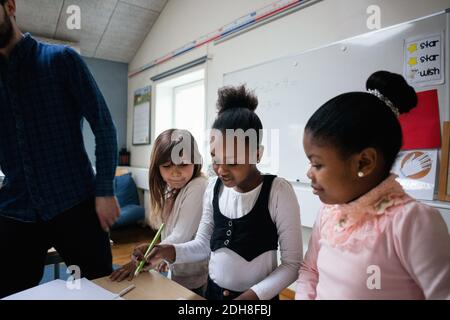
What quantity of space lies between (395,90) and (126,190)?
374 cm

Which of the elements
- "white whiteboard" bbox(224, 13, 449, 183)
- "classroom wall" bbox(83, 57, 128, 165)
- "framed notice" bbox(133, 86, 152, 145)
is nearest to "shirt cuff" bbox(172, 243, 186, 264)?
"white whiteboard" bbox(224, 13, 449, 183)

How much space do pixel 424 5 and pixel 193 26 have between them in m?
2.30

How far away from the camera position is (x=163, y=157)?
52.0 inches

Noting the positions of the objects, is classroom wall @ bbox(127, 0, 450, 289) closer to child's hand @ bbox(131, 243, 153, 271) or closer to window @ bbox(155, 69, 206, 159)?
window @ bbox(155, 69, 206, 159)

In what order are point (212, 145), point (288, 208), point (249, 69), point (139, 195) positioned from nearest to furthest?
1. point (288, 208)
2. point (212, 145)
3. point (249, 69)
4. point (139, 195)

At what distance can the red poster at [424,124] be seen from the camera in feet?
5.33

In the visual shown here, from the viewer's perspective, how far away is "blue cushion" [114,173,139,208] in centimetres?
400

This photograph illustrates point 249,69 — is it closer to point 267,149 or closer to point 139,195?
point 267,149

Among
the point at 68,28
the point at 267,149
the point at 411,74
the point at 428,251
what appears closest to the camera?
the point at 428,251

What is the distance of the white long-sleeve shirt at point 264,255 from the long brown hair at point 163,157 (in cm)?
39

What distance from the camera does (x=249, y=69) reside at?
267cm

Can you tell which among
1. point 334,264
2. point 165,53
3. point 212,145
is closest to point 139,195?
point 165,53

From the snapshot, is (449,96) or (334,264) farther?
(449,96)

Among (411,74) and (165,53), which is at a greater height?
(165,53)
